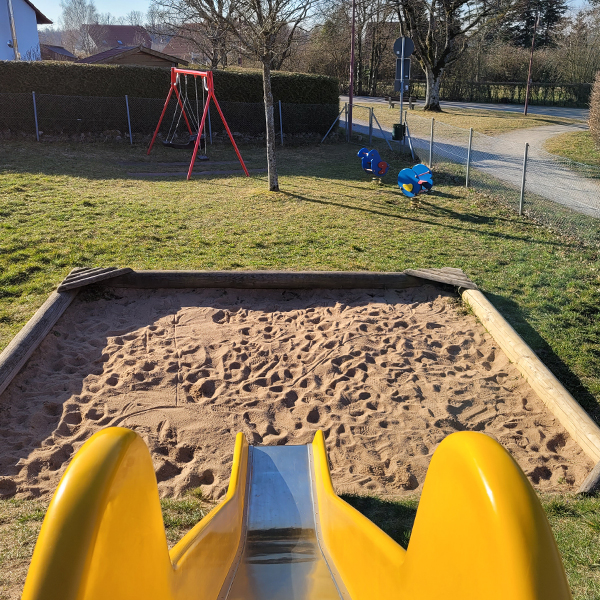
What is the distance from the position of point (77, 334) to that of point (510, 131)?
22361mm

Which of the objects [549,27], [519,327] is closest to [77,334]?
[519,327]

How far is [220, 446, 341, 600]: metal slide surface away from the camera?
269 cm

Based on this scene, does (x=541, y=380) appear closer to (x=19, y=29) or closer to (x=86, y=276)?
(x=86, y=276)

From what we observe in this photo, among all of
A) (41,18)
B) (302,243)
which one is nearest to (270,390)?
(302,243)

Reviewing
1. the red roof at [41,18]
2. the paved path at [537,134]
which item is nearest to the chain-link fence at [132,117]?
the paved path at [537,134]

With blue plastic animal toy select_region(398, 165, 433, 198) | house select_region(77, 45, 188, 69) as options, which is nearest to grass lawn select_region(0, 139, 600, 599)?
blue plastic animal toy select_region(398, 165, 433, 198)

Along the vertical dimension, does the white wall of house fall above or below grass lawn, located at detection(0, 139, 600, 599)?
above

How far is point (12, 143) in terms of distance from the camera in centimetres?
1642

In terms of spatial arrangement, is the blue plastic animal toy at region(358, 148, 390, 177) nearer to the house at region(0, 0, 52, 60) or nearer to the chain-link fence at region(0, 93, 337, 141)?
the chain-link fence at region(0, 93, 337, 141)

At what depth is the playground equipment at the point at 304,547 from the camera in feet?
5.15

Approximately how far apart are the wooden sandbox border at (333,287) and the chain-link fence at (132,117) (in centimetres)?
1109

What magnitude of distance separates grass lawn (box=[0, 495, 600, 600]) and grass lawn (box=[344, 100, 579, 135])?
21.7 m

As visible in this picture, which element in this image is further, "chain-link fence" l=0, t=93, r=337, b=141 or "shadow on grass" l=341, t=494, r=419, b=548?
"chain-link fence" l=0, t=93, r=337, b=141

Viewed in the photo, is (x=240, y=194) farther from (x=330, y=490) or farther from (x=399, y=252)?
(x=330, y=490)
